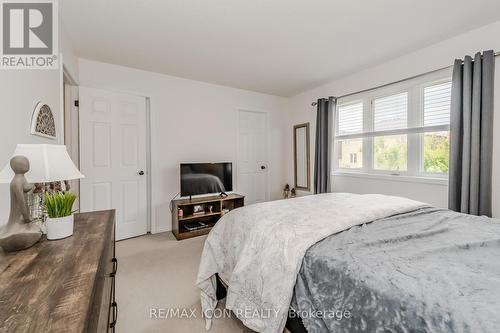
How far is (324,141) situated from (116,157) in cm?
316

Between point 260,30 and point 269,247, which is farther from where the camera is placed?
point 260,30

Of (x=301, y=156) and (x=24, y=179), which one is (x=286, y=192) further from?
(x=24, y=179)

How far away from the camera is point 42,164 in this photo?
3.42ft

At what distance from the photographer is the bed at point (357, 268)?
76 centimetres

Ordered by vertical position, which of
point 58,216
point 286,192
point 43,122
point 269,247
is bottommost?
point 286,192

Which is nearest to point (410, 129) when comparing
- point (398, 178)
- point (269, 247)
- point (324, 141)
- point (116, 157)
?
point (398, 178)

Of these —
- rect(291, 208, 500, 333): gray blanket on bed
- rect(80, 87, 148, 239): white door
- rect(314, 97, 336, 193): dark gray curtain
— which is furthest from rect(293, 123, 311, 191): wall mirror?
rect(291, 208, 500, 333): gray blanket on bed

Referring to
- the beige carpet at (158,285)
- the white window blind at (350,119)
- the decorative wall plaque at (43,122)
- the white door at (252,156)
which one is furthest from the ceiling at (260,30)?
the beige carpet at (158,285)

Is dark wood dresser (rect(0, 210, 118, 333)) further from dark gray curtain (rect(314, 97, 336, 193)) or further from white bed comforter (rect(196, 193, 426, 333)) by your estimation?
dark gray curtain (rect(314, 97, 336, 193))

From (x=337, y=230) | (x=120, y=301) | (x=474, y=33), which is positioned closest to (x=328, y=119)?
(x=474, y=33)

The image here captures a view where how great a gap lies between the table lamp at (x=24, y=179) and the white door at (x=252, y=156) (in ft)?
10.7

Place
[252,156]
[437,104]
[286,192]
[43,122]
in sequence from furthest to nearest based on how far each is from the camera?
[286,192] → [252,156] → [437,104] → [43,122]

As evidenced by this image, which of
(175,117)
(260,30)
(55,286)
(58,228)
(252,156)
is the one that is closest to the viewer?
(55,286)

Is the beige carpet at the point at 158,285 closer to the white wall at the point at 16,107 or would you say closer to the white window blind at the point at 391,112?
the white wall at the point at 16,107
